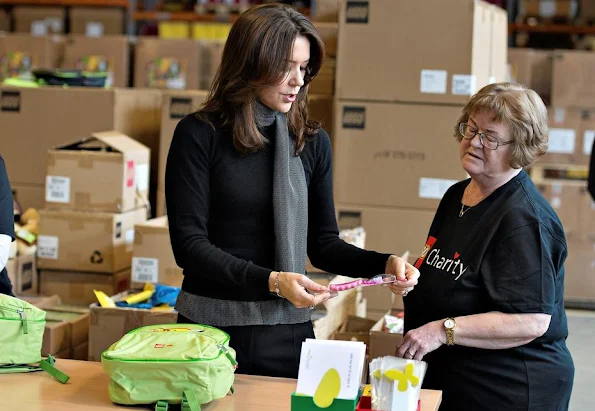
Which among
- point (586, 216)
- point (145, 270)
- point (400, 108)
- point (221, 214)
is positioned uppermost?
point (400, 108)

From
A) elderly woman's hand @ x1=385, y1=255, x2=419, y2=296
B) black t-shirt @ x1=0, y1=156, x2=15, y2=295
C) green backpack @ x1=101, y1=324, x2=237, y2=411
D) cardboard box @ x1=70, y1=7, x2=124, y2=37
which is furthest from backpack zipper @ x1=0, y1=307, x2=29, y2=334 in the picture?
cardboard box @ x1=70, y1=7, x2=124, y2=37

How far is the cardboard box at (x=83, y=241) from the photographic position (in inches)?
161

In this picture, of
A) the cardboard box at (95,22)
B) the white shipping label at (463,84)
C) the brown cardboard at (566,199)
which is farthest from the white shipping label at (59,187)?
the cardboard box at (95,22)

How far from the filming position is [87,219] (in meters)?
4.10

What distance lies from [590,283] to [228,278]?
171 inches

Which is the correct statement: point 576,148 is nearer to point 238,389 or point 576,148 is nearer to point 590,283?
point 590,283

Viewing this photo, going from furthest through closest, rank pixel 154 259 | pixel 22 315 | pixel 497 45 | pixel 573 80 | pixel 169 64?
pixel 573 80 → pixel 169 64 → pixel 497 45 → pixel 154 259 → pixel 22 315

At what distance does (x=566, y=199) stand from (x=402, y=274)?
398cm

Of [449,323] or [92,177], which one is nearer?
[449,323]

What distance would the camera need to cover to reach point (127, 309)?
3469mm

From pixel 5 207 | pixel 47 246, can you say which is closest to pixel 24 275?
pixel 47 246

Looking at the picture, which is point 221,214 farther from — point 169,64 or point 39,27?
point 39,27

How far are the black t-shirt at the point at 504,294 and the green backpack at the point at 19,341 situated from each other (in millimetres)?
949

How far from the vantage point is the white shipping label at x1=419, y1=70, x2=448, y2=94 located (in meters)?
→ 4.21
